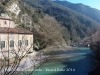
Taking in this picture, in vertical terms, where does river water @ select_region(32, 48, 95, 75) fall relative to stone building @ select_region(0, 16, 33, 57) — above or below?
below

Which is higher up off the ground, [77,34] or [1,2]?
[1,2]

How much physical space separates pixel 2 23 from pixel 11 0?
15.3m

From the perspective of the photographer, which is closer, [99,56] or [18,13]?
[99,56]

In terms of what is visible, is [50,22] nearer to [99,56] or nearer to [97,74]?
[99,56]

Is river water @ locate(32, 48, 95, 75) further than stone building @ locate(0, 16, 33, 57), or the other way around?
river water @ locate(32, 48, 95, 75)

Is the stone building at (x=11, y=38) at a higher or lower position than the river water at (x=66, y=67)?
higher

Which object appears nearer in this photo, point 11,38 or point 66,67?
point 66,67

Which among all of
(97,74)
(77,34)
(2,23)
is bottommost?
(77,34)

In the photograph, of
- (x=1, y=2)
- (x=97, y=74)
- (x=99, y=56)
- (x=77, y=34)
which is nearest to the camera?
(x=97, y=74)

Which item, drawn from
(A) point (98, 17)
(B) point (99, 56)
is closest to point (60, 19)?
(B) point (99, 56)

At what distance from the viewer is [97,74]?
44.3 ft

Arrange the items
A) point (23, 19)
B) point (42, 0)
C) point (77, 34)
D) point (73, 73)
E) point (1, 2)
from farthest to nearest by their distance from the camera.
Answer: point (42, 0), point (77, 34), point (23, 19), point (1, 2), point (73, 73)

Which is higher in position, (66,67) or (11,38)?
(11,38)

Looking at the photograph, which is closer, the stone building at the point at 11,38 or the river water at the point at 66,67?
the stone building at the point at 11,38
